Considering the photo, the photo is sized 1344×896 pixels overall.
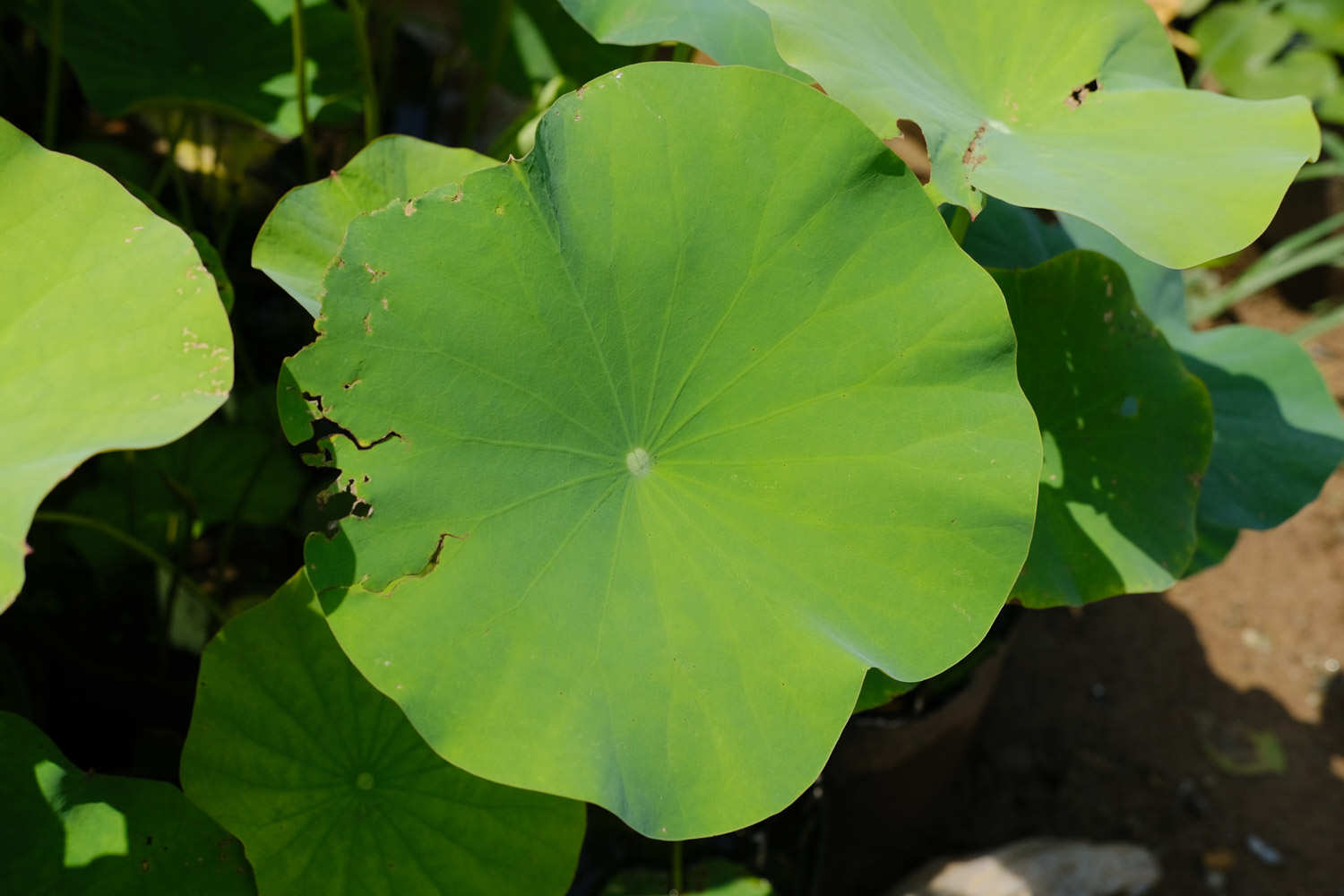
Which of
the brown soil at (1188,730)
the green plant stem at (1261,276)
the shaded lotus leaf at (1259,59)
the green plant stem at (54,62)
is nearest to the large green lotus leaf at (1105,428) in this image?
the brown soil at (1188,730)

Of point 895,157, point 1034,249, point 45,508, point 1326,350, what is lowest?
point 1326,350

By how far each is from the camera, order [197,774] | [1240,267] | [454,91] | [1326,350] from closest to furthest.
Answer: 1. [197,774]
2. [454,91]
3. [1326,350]
4. [1240,267]

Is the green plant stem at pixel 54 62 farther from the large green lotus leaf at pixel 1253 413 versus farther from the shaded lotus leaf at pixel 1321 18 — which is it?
the shaded lotus leaf at pixel 1321 18

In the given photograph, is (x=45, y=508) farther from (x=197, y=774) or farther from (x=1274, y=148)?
(x=1274, y=148)

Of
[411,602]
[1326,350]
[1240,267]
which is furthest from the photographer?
[1240,267]

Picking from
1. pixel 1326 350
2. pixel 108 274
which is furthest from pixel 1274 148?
pixel 1326 350

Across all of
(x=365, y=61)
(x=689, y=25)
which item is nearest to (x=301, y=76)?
(x=365, y=61)

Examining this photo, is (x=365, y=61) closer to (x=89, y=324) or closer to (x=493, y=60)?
(x=493, y=60)

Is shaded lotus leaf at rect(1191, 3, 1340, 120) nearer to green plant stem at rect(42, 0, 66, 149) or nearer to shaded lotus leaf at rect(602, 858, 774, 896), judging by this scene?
shaded lotus leaf at rect(602, 858, 774, 896)
